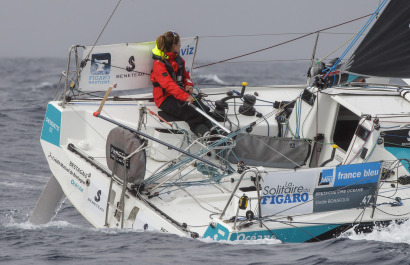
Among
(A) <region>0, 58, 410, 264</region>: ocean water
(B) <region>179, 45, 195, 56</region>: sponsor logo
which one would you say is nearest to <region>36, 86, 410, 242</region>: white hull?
(A) <region>0, 58, 410, 264</region>: ocean water

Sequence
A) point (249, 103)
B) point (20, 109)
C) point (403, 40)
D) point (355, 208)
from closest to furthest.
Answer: point (355, 208), point (403, 40), point (249, 103), point (20, 109)

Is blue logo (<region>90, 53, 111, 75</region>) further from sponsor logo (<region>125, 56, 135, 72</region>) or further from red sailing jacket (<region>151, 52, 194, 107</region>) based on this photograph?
red sailing jacket (<region>151, 52, 194, 107</region>)

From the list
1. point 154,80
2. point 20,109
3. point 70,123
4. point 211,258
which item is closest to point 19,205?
point 70,123

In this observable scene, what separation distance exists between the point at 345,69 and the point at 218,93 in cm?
215

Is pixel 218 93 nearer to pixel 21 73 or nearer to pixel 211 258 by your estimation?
pixel 211 258

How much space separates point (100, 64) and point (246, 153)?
6.39ft

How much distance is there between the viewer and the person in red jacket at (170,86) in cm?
812

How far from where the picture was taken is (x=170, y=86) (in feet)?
26.6

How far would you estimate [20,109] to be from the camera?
15062 millimetres

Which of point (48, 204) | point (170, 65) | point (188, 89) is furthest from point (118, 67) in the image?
point (48, 204)

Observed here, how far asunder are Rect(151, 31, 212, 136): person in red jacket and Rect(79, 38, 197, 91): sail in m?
0.57

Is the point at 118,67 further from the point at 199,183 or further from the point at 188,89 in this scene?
the point at 199,183

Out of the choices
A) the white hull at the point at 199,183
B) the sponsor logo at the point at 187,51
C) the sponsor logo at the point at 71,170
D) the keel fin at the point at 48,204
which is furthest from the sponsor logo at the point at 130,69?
the keel fin at the point at 48,204

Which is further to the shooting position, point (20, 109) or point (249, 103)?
point (20, 109)
